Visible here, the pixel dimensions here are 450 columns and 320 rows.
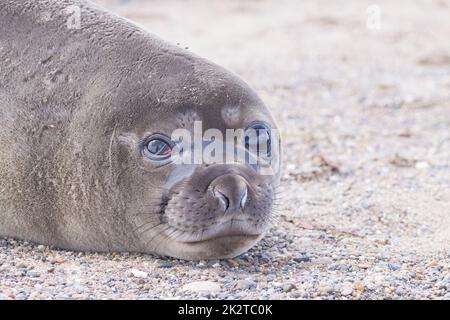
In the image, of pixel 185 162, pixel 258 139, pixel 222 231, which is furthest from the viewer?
pixel 258 139

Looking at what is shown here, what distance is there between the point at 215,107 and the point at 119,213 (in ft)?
2.29

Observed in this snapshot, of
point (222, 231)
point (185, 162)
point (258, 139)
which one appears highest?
point (258, 139)

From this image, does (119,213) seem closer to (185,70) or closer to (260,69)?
(185,70)

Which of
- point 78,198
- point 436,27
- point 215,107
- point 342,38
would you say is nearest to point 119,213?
point 78,198

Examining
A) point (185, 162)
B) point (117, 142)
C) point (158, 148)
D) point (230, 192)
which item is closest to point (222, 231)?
point (230, 192)

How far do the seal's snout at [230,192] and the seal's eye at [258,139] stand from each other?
40 centimetres

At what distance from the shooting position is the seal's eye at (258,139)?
4.17 meters

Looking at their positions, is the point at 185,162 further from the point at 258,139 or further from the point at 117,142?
the point at 258,139

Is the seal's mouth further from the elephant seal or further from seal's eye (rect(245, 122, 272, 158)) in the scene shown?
seal's eye (rect(245, 122, 272, 158))

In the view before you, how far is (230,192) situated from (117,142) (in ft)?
2.18

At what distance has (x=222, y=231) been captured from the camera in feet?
12.6

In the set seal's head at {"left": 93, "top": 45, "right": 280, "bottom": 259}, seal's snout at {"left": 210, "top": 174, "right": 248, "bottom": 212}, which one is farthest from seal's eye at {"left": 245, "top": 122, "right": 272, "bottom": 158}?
seal's snout at {"left": 210, "top": 174, "right": 248, "bottom": 212}
